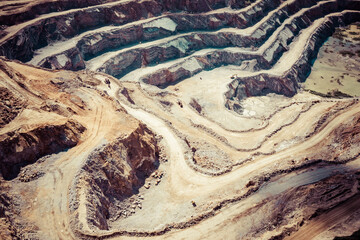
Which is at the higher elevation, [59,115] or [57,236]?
[59,115]

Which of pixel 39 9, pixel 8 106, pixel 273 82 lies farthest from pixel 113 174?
pixel 39 9

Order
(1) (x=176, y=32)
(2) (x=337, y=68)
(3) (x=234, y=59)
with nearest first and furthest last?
(3) (x=234, y=59)
(2) (x=337, y=68)
(1) (x=176, y=32)

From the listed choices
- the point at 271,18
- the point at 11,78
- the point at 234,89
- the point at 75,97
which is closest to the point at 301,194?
the point at 75,97

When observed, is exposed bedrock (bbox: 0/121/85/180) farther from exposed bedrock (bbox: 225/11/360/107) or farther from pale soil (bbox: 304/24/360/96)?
pale soil (bbox: 304/24/360/96)

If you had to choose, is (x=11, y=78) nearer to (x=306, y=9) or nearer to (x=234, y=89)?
(x=234, y=89)

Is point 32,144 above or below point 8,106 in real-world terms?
below

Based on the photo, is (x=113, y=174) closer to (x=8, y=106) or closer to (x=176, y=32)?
(x=8, y=106)
